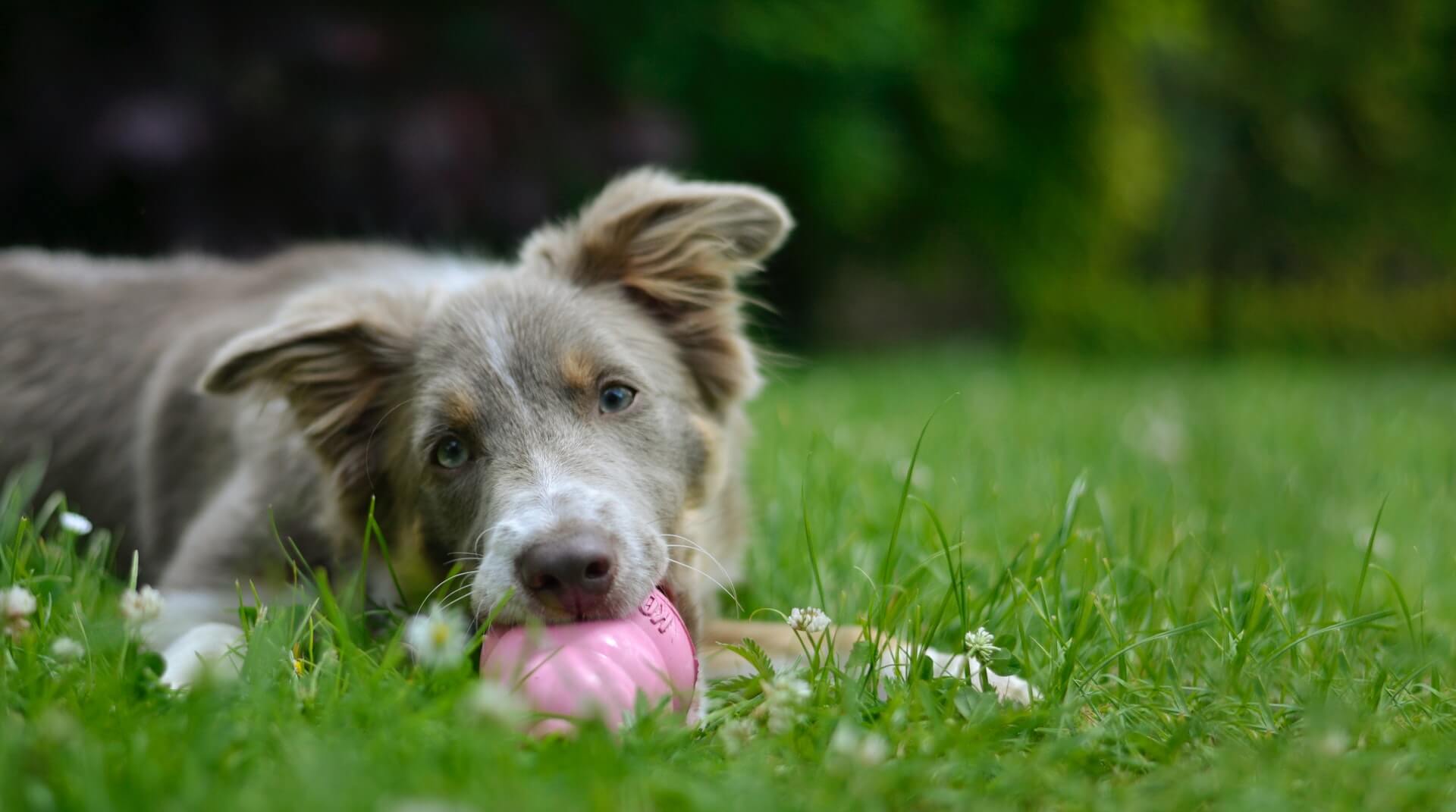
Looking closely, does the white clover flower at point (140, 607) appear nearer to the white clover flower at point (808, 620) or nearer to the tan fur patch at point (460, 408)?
the tan fur patch at point (460, 408)

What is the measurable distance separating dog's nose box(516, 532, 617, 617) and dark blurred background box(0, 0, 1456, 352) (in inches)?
109

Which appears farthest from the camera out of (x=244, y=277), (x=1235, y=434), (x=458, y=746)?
(x=1235, y=434)

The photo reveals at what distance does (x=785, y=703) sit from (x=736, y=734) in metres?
0.11

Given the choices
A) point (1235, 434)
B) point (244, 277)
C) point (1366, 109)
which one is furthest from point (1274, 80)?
point (244, 277)

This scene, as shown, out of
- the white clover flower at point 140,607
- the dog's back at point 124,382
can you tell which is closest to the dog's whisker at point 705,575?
the white clover flower at point 140,607

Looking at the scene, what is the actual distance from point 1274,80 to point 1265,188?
1.68 m

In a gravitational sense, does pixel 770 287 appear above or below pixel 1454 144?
below

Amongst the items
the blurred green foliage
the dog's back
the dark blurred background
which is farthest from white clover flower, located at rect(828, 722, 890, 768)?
the blurred green foliage

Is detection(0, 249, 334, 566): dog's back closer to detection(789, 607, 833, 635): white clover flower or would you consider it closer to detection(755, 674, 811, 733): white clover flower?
detection(789, 607, 833, 635): white clover flower

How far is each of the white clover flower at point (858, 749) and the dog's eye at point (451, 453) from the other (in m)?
1.41

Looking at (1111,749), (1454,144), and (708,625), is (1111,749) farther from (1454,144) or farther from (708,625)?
(1454,144)

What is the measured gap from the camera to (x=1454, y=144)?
A: 57.7 feet

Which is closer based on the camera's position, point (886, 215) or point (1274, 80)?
point (886, 215)

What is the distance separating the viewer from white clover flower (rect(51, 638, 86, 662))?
2.54m
